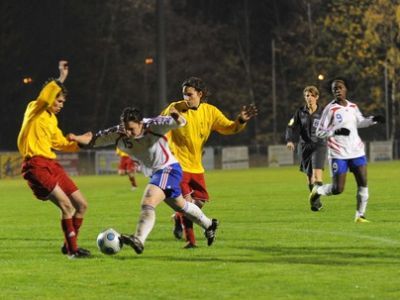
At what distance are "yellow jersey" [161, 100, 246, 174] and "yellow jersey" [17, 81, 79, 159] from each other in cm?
166

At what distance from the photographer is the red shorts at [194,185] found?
1430 centimetres

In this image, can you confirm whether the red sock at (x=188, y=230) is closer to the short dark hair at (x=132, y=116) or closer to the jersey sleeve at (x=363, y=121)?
the short dark hair at (x=132, y=116)

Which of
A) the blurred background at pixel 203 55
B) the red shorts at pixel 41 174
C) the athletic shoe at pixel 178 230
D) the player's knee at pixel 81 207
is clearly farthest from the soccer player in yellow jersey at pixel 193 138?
the blurred background at pixel 203 55

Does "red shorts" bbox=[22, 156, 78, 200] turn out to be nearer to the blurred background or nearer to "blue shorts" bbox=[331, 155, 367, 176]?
"blue shorts" bbox=[331, 155, 367, 176]

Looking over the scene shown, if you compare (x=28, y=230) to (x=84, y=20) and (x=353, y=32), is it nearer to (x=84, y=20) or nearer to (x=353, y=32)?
(x=353, y=32)

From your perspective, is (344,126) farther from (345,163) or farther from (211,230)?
(211,230)

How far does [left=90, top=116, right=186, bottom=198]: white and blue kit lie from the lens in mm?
12625

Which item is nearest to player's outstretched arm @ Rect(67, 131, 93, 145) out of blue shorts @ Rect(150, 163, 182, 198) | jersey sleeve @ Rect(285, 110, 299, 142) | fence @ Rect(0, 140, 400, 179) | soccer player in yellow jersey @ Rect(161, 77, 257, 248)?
blue shorts @ Rect(150, 163, 182, 198)

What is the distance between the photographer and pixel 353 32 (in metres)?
68.7

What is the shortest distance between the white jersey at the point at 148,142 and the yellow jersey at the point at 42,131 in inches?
20.3

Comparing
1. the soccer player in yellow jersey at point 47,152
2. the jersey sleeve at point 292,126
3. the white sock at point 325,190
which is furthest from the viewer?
the jersey sleeve at point 292,126

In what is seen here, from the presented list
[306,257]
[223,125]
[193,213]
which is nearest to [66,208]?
[193,213]

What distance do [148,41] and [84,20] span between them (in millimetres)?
5046

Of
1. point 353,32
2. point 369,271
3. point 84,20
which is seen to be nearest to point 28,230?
point 369,271
